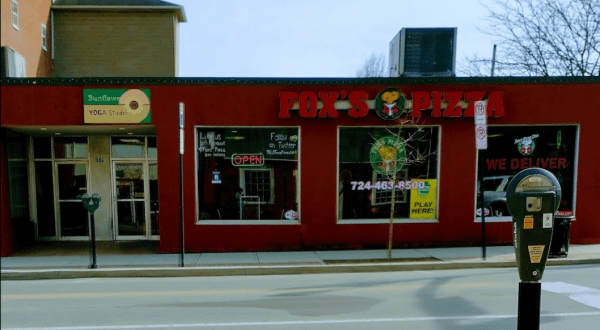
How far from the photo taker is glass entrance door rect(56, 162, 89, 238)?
10719 mm

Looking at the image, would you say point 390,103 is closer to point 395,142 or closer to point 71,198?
point 395,142

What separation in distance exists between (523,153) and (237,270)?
7277 millimetres

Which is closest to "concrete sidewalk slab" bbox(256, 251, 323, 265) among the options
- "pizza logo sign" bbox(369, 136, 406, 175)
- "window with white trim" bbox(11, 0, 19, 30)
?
"pizza logo sign" bbox(369, 136, 406, 175)

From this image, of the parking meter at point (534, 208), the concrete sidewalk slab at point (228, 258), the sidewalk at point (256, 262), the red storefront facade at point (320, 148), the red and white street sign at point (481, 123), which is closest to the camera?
the parking meter at point (534, 208)

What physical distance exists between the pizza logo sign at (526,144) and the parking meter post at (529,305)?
695cm

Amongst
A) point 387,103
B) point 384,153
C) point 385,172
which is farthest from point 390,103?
point 385,172

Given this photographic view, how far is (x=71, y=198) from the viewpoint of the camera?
1082 cm

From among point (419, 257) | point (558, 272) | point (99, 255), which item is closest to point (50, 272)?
point (99, 255)

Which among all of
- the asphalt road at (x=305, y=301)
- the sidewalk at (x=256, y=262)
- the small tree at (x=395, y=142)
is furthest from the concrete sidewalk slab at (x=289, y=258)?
the small tree at (x=395, y=142)

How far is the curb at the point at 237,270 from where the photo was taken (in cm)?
768

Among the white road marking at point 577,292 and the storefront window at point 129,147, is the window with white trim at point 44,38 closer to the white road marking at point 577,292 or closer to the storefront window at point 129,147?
the storefront window at point 129,147

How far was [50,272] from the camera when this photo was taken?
7.70 meters

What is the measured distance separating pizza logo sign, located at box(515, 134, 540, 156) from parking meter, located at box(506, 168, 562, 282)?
6.93 m

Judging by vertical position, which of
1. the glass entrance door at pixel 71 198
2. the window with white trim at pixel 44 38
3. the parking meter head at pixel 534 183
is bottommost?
the glass entrance door at pixel 71 198
